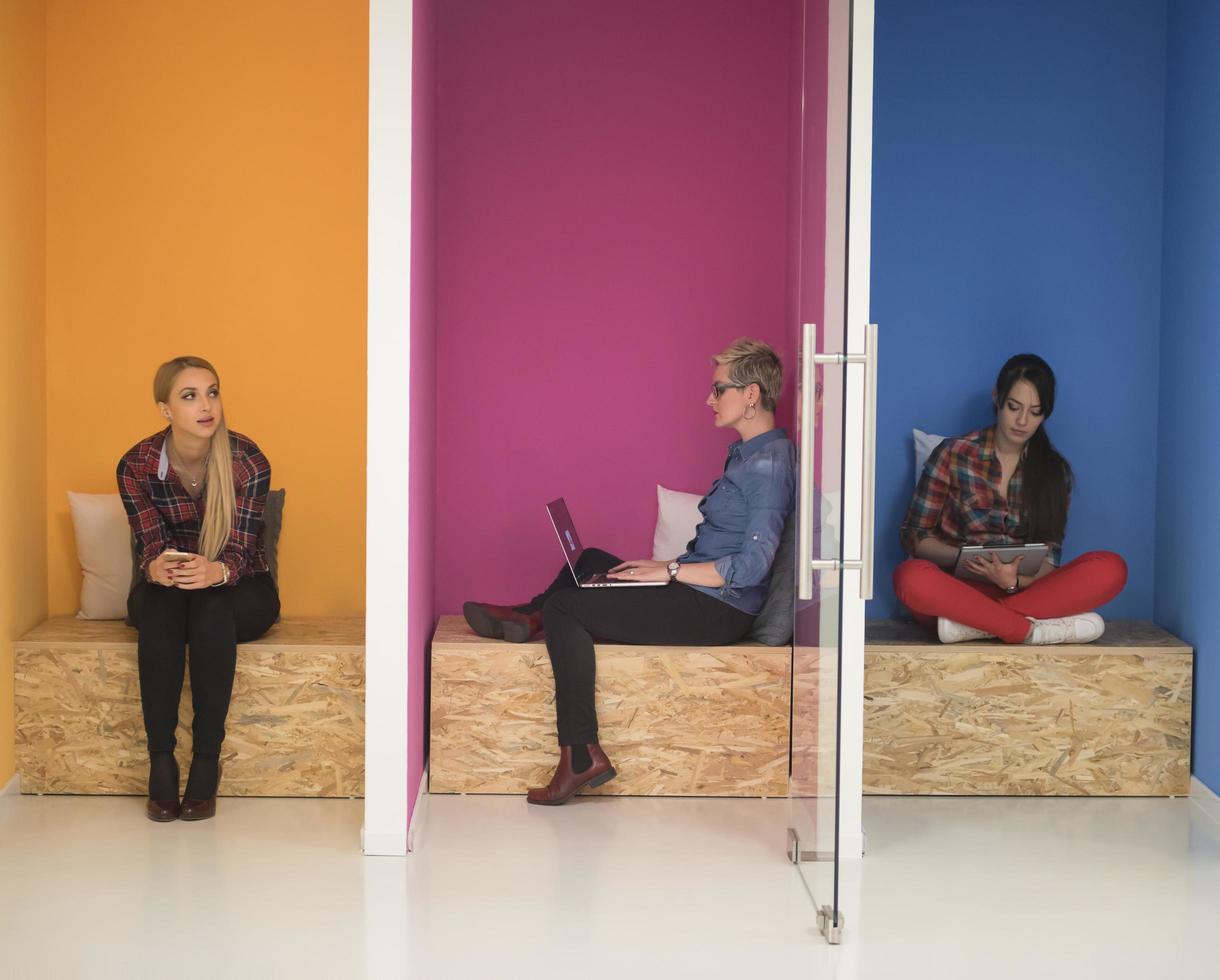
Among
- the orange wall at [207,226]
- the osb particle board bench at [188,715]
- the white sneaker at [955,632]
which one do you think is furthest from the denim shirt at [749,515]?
the orange wall at [207,226]

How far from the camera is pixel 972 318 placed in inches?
188

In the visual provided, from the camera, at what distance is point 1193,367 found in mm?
4395

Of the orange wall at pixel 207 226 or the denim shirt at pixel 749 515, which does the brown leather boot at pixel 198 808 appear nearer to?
the orange wall at pixel 207 226

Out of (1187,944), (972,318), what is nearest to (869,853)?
(1187,944)

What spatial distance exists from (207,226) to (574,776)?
210cm

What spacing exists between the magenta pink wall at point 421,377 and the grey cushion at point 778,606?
0.99 m

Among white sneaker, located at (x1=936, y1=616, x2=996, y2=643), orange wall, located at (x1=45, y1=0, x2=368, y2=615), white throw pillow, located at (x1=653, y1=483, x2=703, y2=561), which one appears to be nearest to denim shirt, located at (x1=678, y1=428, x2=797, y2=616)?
white throw pillow, located at (x1=653, y1=483, x2=703, y2=561)

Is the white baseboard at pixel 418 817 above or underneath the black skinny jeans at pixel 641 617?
underneath

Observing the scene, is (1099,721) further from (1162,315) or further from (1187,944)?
(1162,315)

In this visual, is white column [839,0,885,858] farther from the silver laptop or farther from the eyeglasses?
the silver laptop

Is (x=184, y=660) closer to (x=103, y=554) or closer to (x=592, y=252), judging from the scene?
(x=103, y=554)

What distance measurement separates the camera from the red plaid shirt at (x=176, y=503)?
4.16m

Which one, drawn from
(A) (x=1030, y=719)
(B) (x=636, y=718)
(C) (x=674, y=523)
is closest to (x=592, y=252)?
(C) (x=674, y=523)

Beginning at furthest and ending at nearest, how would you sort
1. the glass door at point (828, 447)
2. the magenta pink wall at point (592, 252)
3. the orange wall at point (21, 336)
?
the magenta pink wall at point (592, 252), the orange wall at point (21, 336), the glass door at point (828, 447)
